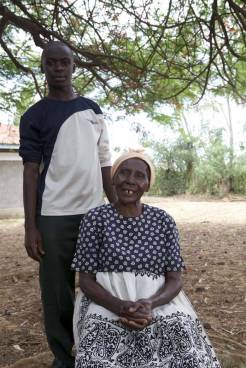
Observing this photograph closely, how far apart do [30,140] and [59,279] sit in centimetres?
77

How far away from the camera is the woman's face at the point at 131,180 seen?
2346 mm

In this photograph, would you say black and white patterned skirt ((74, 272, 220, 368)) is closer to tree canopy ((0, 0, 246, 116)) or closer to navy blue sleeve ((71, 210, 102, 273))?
navy blue sleeve ((71, 210, 102, 273))

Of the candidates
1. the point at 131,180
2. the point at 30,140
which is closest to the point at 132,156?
the point at 131,180

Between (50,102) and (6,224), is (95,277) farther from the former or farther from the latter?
(6,224)

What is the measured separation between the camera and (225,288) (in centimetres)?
517

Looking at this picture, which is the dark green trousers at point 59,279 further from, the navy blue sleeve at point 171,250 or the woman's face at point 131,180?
the navy blue sleeve at point 171,250

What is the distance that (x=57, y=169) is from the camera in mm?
2500

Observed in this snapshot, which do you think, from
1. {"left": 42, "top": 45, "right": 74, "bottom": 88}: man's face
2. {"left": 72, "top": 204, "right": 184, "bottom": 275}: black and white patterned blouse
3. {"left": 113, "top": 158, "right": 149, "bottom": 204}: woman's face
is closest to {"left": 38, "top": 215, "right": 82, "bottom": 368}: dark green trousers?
{"left": 72, "top": 204, "right": 184, "bottom": 275}: black and white patterned blouse

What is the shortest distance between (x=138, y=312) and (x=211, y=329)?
78.5 inches

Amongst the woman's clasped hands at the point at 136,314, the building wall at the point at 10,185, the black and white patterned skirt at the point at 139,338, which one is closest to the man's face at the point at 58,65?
the black and white patterned skirt at the point at 139,338

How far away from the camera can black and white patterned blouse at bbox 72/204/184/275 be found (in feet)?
7.54

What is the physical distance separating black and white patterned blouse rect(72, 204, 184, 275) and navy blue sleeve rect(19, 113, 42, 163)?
0.46 metres

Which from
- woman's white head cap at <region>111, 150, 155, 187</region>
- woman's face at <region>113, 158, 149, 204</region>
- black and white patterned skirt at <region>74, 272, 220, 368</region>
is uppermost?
woman's white head cap at <region>111, 150, 155, 187</region>

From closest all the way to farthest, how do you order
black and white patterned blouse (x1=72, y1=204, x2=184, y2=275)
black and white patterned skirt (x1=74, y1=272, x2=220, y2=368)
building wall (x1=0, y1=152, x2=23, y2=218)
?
black and white patterned skirt (x1=74, y1=272, x2=220, y2=368), black and white patterned blouse (x1=72, y1=204, x2=184, y2=275), building wall (x1=0, y1=152, x2=23, y2=218)
